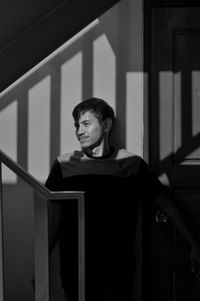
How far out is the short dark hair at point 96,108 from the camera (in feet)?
12.7

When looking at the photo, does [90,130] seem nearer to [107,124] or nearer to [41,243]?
[107,124]

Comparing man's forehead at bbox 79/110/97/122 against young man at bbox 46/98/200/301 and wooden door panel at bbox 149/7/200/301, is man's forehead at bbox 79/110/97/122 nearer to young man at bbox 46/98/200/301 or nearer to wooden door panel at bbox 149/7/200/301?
young man at bbox 46/98/200/301

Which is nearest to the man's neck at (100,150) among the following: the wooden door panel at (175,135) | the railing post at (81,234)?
the wooden door panel at (175,135)

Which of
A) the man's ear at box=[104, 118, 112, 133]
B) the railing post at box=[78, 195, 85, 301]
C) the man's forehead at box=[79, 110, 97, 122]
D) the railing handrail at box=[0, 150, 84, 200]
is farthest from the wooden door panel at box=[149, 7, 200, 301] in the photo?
the railing handrail at box=[0, 150, 84, 200]

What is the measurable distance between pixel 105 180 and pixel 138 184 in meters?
0.21

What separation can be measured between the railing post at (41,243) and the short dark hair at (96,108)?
148 centimetres

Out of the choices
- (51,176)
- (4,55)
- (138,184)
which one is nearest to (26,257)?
(51,176)

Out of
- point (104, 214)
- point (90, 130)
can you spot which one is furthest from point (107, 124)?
point (104, 214)

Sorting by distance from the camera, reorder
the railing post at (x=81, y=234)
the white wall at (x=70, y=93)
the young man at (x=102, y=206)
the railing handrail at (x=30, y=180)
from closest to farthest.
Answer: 1. the railing handrail at (x=30, y=180)
2. the railing post at (x=81, y=234)
3. the young man at (x=102, y=206)
4. the white wall at (x=70, y=93)

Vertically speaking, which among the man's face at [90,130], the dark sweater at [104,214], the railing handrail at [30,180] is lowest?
the dark sweater at [104,214]

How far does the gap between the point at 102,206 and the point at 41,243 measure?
140cm

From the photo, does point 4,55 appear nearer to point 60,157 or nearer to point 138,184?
point 60,157

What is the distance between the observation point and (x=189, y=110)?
13.1 feet

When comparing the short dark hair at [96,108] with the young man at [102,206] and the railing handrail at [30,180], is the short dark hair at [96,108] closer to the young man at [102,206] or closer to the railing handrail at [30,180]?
the young man at [102,206]
